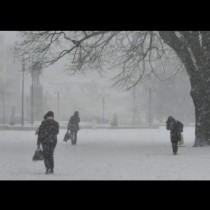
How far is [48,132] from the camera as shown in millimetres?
16359

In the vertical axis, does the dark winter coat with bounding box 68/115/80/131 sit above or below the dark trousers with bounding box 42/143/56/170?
above

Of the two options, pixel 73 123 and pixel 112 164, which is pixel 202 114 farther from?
pixel 112 164

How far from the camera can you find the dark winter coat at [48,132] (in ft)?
Result: 53.6

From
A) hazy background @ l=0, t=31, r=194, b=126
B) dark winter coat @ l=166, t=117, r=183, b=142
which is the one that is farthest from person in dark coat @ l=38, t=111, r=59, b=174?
hazy background @ l=0, t=31, r=194, b=126

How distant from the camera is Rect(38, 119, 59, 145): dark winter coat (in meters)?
16.3

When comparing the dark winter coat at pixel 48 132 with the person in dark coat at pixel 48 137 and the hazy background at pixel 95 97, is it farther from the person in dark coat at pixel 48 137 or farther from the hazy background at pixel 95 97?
the hazy background at pixel 95 97

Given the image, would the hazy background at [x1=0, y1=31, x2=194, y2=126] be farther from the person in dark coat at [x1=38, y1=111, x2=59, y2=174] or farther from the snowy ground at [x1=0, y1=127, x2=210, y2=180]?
the person in dark coat at [x1=38, y1=111, x2=59, y2=174]

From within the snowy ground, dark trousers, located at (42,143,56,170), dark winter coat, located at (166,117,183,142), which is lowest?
the snowy ground

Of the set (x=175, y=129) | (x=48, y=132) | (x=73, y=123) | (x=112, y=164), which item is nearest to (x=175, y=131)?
(x=175, y=129)

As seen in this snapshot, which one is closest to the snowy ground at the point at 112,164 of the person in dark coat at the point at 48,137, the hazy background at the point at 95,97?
the person in dark coat at the point at 48,137

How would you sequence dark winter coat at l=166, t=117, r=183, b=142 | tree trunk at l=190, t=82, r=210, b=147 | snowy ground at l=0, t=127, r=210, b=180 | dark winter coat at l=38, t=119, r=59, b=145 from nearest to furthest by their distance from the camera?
snowy ground at l=0, t=127, r=210, b=180
dark winter coat at l=38, t=119, r=59, b=145
dark winter coat at l=166, t=117, r=183, b=142
tree trunk at l=190, t=82, r=210, b=147
